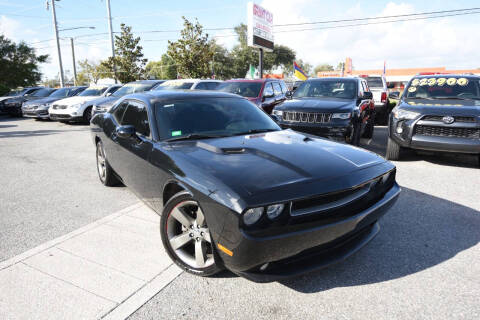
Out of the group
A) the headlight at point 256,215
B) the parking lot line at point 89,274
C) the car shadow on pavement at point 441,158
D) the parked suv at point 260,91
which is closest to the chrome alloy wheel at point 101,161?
the parking lot line at point 89,274

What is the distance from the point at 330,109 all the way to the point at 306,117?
1.72 ft

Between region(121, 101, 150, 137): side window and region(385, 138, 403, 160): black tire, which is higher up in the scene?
region(121, 101, 150, 137): side window

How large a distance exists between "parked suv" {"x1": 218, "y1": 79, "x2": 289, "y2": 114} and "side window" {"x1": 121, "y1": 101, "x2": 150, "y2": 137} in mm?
5460

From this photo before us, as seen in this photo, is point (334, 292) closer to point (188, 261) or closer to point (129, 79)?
point (188, 261)

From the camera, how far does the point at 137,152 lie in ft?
11.1

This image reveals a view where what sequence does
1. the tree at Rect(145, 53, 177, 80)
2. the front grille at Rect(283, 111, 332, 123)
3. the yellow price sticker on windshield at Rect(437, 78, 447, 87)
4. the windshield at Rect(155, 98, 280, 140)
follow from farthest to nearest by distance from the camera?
the tree at Rect(145, 53, 177, 80)
the yellow price sticker on windshield at Rect(437, 78, 447, 87)
the front grille at Rect(283, 111, 332, 123)
the windshield at Rect(155, 98, 280, 140)

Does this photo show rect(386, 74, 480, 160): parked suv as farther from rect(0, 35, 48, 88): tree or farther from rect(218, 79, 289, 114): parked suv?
rect(0, 35, 48, 88): tree

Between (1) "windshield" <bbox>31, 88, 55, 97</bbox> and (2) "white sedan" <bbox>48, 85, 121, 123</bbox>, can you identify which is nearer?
(2) "white sedan" <bbox>48, 85, 121, 123</bbox>

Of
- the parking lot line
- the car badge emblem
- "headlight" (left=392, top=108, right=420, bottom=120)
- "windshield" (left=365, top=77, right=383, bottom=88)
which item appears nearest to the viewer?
the parking lot line

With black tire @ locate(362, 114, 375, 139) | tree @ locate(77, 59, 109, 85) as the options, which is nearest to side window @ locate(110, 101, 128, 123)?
black tire @ locate(362, 114, 375, 139)

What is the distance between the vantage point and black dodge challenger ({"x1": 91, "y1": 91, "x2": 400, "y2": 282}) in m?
2.04

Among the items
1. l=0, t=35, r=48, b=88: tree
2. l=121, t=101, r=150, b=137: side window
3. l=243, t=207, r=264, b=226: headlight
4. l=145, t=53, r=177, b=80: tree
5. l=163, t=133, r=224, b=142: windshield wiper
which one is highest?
l=145, t=53, r=177, b=80: tree

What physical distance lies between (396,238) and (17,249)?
3.73 metres

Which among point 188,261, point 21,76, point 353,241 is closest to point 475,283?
point 353,241
